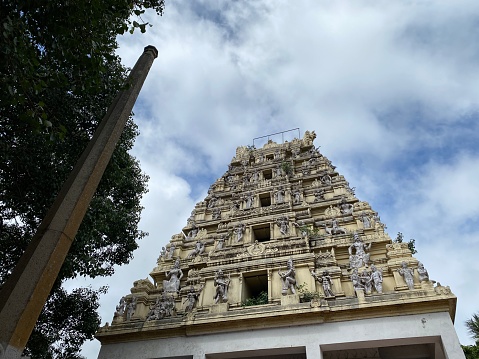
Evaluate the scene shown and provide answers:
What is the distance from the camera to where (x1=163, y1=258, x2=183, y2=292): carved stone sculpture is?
1517 centimetres

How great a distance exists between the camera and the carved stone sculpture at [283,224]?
52.9 feet

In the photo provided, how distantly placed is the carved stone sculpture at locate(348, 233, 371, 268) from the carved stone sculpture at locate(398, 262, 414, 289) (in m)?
1.30

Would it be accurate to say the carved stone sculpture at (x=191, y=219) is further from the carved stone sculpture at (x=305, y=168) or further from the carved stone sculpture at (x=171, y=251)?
the carved stone sculpture at (x=305, y=168)

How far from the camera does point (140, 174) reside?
631 inches

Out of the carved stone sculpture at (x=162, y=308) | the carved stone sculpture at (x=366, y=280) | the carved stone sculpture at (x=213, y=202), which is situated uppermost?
the carved stone sculpture at (x=213, y=202)

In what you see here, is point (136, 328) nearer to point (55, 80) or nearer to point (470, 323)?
point (55, 80)

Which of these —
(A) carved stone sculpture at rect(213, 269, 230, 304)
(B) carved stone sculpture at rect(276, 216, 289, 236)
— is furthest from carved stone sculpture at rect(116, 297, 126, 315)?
(B) carved stone sculpture at rect(276, 216, 289, 236)

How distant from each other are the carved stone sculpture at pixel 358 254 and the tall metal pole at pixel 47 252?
1016 centimetres

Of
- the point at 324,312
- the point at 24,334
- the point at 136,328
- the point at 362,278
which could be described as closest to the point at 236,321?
the point at 324,312

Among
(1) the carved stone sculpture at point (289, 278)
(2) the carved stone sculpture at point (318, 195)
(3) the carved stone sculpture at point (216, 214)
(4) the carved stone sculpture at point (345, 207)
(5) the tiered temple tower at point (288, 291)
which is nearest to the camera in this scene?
(5) the tiered temple tower at point (288, 291)

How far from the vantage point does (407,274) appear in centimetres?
1215

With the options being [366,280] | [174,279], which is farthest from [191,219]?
[366,280]

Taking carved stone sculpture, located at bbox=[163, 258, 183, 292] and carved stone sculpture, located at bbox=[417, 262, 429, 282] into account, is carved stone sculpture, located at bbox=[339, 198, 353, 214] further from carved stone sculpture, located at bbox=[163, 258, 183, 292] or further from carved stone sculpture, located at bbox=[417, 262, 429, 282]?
carved stone sculpture, located at bbox=[163, 258, 183, 292]

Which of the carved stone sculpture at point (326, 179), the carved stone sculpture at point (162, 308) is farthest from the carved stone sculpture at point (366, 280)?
the carved stone sculpture at point (162, 308)
